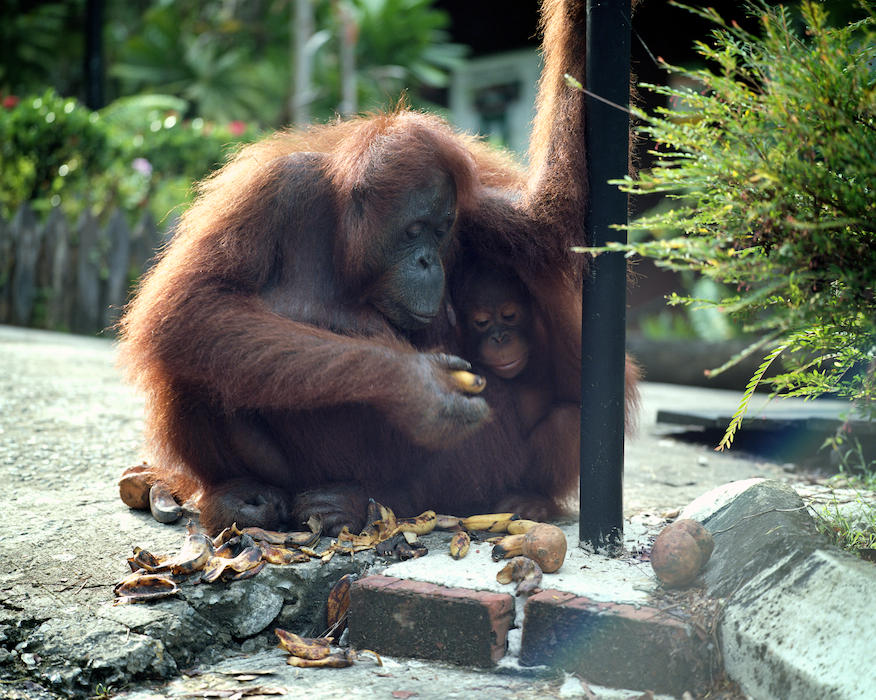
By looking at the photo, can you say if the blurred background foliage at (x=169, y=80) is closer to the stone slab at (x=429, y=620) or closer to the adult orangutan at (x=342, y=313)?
the adult orangutan at (x=342, y=313)

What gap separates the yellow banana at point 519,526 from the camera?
7.99 feet

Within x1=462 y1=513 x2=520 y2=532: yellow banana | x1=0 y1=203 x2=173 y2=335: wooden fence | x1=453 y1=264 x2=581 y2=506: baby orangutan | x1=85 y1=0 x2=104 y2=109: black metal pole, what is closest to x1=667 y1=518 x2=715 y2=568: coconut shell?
x1=462 y1=513 x2=520 y2=532: yellow banana

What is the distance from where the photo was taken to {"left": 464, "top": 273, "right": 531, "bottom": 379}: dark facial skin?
271cm

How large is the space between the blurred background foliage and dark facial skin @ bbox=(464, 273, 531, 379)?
7.12m

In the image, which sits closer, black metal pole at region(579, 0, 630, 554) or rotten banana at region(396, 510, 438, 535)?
black metal pole at region(579, 0, 630, 554)

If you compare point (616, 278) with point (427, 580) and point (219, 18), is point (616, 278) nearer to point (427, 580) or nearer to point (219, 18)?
point (427, 580)

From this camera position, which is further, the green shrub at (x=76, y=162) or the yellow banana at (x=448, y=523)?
the green shrub at (x=76, y=162)

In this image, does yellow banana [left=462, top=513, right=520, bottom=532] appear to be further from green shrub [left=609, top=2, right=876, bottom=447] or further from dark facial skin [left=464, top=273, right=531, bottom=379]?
green shrub [left=609, top=2, right=876, bottom=447]

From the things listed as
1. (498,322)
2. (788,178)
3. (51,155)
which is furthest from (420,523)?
(51,155)

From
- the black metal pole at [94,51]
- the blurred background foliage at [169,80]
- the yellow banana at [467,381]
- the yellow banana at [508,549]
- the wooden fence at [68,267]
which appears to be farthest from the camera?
the black metal pole at [94,51]

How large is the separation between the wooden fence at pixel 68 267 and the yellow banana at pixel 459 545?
704 centimetres

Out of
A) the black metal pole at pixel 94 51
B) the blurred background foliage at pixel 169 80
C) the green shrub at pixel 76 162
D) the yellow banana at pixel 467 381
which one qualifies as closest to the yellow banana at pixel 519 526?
the yellow banana at pixel 467 381

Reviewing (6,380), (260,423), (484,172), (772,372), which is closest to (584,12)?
(484,172)

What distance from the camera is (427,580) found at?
208 centimetres
